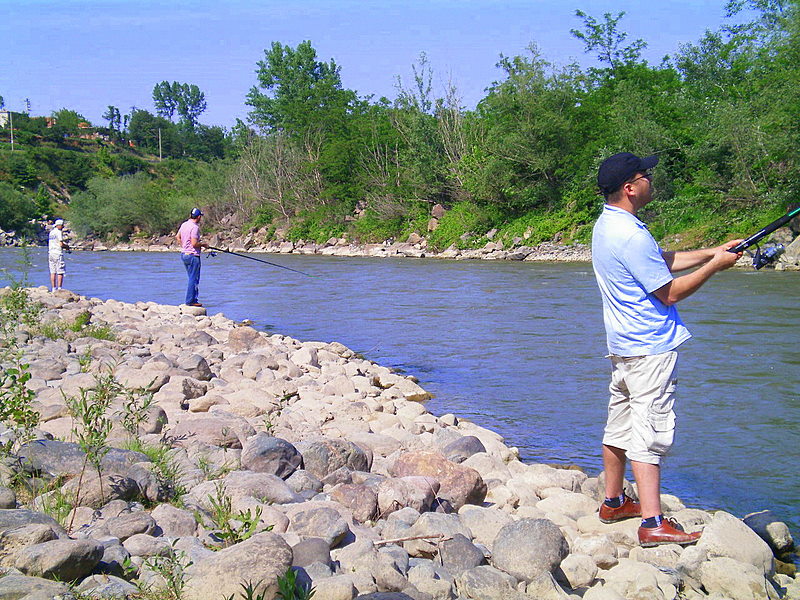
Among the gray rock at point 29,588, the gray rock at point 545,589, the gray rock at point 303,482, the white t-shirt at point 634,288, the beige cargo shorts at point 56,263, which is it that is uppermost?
the white t-shirt at point 634,288

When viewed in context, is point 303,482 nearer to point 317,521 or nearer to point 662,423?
point 317,521

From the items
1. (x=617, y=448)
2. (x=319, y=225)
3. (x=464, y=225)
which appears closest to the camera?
(x=617, y=448)

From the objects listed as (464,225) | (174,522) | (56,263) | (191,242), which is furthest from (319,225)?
(174,522)

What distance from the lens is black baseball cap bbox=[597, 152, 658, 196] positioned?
3723mm

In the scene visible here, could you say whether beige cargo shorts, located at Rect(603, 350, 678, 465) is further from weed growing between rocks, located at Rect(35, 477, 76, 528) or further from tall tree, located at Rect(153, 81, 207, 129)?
tall tree, located at Rect(153, 81, 207, 129)

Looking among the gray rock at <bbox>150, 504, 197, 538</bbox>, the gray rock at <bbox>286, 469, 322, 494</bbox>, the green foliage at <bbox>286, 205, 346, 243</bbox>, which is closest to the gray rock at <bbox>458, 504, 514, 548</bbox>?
the gray rock at <bbox>286, 469, 322, 494</bbox>

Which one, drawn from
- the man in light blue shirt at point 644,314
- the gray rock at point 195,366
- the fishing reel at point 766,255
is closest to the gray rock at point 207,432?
the gray rock at point 195,366

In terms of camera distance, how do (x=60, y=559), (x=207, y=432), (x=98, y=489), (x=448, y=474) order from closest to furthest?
(x=60, y=559)
(x=98, y=489)
(x=448, y=474)
(x=207, y=432)

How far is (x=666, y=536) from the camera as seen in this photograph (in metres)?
3.61

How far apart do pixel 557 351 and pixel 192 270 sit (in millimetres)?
6245

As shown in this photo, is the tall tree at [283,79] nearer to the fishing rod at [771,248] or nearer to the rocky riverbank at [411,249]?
the rocky riverbank at [411,249]

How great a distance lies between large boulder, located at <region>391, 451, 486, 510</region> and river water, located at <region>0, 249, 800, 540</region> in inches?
53.8

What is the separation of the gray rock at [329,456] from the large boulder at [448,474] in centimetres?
23

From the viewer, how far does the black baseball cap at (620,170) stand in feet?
12.2
